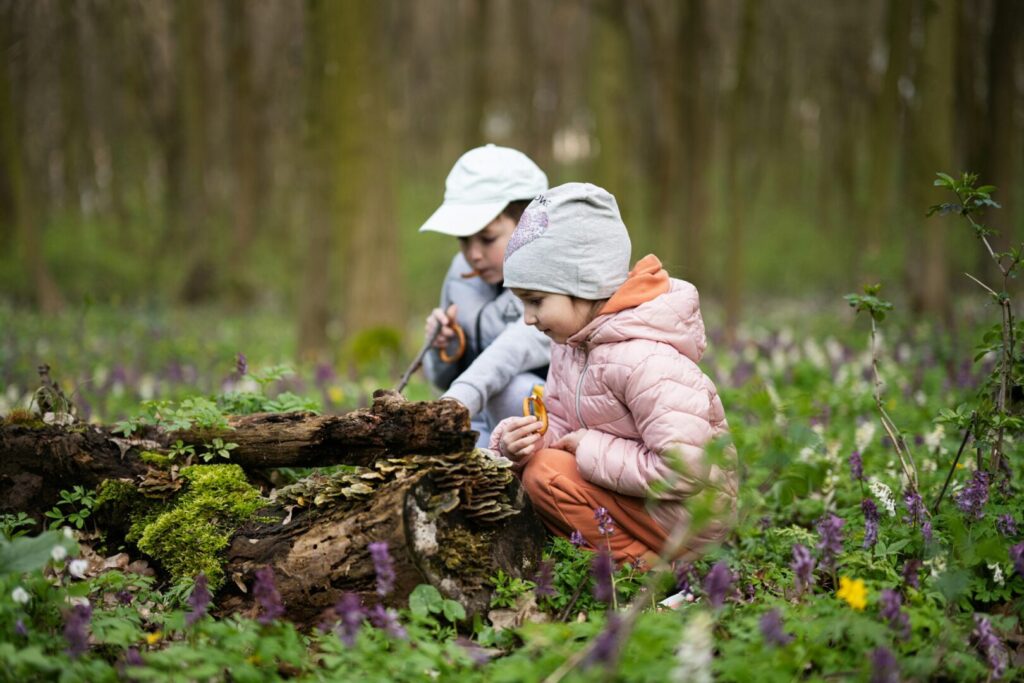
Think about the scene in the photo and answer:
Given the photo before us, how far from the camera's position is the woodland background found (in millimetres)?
9391

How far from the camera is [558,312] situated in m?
3.20

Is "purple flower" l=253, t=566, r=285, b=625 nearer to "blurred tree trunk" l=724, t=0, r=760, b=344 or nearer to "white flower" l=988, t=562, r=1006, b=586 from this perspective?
"white flower" l=988, t=562, r=1006, b=586

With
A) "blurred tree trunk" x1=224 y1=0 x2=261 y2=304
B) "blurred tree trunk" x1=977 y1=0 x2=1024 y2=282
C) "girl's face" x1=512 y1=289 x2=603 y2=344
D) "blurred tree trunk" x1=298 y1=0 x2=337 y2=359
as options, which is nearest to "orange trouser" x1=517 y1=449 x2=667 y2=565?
"girl's face" x1=512 y1=289 x2=603 y2=344

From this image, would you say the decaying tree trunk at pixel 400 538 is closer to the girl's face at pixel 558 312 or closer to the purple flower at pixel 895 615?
the girl's face at pixel 558 312

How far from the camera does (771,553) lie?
355cm

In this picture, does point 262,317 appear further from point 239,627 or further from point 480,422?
point 239,627

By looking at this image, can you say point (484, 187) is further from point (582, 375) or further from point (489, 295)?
point (582, 375)

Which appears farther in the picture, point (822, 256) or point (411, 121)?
point (411, 121)

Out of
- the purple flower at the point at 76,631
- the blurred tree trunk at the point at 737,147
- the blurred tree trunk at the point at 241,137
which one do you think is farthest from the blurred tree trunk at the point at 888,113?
the blurred tree trunk at the point at 241,137

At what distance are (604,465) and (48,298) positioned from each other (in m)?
10.2

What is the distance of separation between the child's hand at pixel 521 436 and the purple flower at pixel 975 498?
157 centimetres

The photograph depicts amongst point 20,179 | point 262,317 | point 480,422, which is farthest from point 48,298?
point 480,422

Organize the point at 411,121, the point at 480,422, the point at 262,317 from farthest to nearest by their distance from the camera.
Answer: the point at 411,121, the point at 262,317, the point at 480,422

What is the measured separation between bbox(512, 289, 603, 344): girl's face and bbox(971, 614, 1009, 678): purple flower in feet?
5.33
